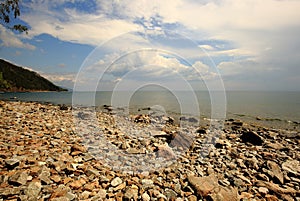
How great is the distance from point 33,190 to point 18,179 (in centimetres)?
61

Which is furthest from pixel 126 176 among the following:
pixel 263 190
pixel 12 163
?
pixel 263 190

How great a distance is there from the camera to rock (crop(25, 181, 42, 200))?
13.9 ft

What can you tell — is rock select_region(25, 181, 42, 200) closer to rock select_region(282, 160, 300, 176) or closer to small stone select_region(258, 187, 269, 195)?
small stone select_region(258, 187, 269, 195)

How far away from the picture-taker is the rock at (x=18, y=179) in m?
4.53

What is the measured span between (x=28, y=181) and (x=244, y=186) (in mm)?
6611

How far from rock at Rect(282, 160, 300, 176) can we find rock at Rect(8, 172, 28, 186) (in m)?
9.70

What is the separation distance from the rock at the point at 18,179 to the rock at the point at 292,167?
9.70 meters

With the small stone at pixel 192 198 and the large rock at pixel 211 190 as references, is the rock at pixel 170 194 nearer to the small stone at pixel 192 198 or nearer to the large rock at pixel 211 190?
the small stone at pixel 192 198

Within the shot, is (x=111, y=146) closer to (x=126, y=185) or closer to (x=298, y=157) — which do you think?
(x=126, y=185)

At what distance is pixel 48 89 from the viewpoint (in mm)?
154500

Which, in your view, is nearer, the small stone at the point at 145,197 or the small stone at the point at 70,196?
the small stone at the point at 70,196

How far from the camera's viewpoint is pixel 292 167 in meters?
8.23

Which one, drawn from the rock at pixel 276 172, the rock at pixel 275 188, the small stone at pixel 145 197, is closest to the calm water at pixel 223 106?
the rock at pixel 276 172

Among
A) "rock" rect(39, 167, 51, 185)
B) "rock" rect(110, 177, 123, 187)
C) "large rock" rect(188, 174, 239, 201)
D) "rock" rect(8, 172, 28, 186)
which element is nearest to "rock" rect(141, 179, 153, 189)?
"rock" rect(110, 177, 123, 187)
